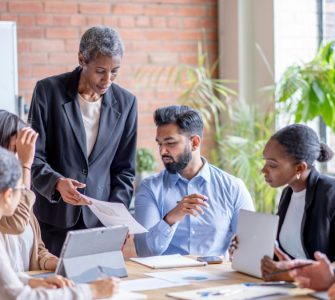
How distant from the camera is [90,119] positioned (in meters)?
3.74

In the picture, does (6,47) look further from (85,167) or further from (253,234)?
(253,234)

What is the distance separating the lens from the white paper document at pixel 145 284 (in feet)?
9.43

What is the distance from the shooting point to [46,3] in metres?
5.49

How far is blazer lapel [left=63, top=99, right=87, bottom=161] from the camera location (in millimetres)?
3662

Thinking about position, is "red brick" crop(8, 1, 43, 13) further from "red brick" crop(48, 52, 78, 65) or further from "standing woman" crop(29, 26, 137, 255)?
"standing woman" crop(29, 26, 137, 255)

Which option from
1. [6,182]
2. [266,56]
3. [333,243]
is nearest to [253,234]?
[333,243]

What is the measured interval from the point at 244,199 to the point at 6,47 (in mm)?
2056

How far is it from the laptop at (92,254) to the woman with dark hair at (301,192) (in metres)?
0.64

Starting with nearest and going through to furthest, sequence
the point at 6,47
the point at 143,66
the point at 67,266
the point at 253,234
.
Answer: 1. the point at 67,266
2. the point at 253,234
3. the point at 6,47
4. the point at 143,66

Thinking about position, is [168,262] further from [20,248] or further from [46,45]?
[46,45]

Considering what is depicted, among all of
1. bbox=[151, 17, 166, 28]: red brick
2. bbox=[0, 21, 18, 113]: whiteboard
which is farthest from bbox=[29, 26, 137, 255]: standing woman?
bbox=[151, 17, 166, 28]: red brick

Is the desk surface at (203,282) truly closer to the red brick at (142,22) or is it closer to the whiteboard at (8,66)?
the whiteboard at (8,66)

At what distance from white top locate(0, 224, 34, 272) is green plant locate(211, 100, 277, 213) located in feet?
7.52

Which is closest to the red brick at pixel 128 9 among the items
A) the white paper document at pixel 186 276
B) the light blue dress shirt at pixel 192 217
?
the light blue dress shirt at pixel 192 217
